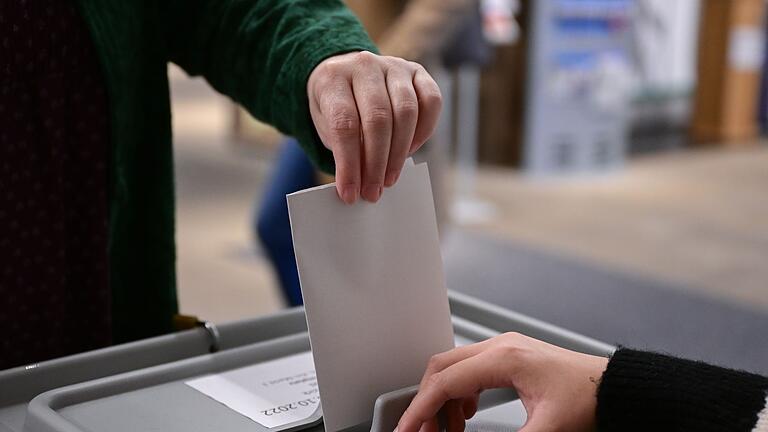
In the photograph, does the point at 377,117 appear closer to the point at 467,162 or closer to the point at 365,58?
the point at 365,58

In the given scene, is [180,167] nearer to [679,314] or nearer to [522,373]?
[679,314]

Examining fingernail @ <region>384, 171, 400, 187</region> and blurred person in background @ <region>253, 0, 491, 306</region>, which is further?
blurred person in background @ <region>253, 0, 491, 306</region>

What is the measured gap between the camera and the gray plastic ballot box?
0.83 meters

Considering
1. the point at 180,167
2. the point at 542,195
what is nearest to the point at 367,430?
the point at 542,195

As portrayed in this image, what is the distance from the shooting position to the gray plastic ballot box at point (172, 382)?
0.83m

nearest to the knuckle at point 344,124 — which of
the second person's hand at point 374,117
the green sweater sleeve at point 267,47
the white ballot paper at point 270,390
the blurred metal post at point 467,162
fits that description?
the second person's hand at point 374,117

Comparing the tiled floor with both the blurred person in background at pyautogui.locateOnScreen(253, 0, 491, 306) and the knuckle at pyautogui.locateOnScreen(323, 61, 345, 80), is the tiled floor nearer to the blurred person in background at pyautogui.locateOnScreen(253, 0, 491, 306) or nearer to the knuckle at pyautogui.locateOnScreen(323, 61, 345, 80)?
the blurred person in background at pyautogui.locateOnScreen(253, 0, 491, 306)

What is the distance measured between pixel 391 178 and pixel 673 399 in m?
0.29

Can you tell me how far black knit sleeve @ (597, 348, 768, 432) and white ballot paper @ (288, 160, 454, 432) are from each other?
18 cm

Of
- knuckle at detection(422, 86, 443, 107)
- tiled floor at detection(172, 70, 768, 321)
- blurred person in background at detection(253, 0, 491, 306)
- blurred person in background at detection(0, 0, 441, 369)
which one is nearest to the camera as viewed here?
knuckle at detection(422, 86, 443, 107)

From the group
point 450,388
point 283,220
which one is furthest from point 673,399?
point 283,220

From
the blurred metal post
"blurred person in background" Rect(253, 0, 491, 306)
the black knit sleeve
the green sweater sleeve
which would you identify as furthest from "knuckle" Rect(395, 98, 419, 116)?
the blurred metal post

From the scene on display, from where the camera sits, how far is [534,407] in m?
0.77

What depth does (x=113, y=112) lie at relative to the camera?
106 cm
